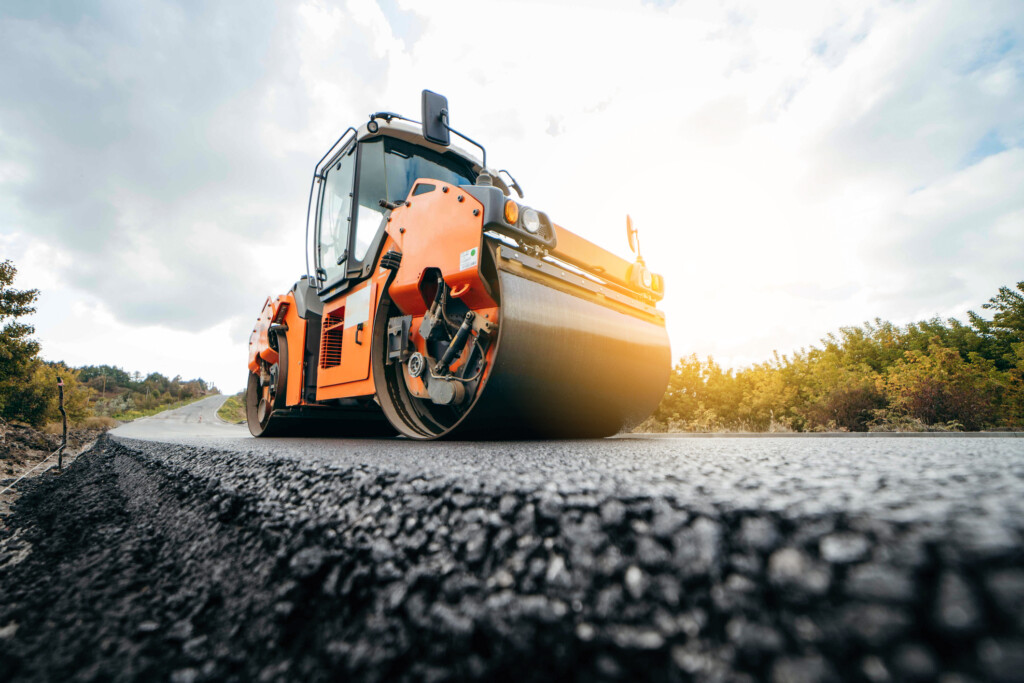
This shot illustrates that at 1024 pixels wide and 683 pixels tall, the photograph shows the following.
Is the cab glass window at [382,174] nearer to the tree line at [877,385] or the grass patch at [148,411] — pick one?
the tree line at [877,385]

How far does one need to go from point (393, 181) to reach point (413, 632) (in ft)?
12.9

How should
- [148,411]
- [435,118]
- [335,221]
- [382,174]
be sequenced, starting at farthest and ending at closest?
1. [148,411]
2. [335,221]
3. [382,174]
4. [435,118]

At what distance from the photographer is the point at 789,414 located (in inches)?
315

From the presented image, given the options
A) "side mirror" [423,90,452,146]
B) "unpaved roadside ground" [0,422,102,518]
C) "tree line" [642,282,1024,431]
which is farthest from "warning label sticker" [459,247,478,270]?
"tree line" [642,282,1024,431]

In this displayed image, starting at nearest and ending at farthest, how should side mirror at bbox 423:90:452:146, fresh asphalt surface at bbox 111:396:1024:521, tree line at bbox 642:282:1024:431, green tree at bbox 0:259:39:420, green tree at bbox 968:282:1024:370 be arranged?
fresh asphalt surface at bbox 111:396:1024:521
side mirror at bbox 423:90:452:146
tree line at bbox 642:282:1024:431
green tree at bbox 968:282:1024:370
green tree at bbox 0:259:39:420

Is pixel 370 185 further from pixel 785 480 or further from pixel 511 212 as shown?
pixel 785 480

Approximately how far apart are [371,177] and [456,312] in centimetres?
196

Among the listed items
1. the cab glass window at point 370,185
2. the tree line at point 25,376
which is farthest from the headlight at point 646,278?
the tree line at point 25,376

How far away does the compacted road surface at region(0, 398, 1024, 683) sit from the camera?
442mm

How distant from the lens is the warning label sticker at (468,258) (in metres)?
2.54

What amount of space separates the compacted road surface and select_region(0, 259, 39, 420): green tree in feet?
59.4

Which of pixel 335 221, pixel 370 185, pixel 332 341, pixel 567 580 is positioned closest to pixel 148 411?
pixel 335 221

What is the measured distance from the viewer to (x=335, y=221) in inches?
177

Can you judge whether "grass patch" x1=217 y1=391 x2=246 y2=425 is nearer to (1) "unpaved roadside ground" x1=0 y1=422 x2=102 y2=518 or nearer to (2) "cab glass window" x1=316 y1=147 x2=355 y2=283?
(1) "unpaved roadside ground" x1=0 y1=422 x2=102 y2=518
